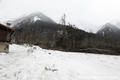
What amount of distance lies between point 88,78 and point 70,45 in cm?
2502

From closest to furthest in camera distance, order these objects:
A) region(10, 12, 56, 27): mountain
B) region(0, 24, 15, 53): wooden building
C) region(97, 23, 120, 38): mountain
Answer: region(0, 24, 15, 53): wooden building
region(97, 23, 120, 38): mountain
region(10, 12, 56, 27): mountain

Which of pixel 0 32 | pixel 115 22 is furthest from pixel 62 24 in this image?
pixel 115 22

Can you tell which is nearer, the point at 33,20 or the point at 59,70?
the point at 59,70

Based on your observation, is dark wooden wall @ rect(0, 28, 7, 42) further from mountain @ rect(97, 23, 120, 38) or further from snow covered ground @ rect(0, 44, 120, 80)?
mountain @ rect(97, 23, 120, 38)

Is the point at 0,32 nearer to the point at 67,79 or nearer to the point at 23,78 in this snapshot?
the point at 23,78

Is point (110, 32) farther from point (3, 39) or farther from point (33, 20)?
point (33, 20)

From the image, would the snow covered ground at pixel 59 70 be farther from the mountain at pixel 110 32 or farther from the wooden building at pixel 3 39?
the mountain at pixel 110 32

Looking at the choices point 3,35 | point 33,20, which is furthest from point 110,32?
point 33,20

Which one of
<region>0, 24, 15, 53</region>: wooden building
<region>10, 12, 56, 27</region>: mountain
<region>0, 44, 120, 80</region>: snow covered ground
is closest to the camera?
<region>0, 44, 120, 80</region>: snow covered ground

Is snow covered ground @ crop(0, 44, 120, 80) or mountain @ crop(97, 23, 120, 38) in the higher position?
mountain @ crop(97, 23, 120, 38)

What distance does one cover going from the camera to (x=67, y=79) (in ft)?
10.1

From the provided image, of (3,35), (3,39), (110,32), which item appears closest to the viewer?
(3,39)

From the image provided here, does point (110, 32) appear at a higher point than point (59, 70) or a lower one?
higher

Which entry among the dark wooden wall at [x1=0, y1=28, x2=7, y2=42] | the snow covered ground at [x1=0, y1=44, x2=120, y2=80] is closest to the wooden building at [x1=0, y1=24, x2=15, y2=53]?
the dark wooden wall at [x1=0, y1=28, x2=7, y2=42]
